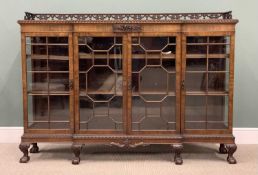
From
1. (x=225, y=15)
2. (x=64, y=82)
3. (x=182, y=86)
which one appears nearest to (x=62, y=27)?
(x=64, y=82)

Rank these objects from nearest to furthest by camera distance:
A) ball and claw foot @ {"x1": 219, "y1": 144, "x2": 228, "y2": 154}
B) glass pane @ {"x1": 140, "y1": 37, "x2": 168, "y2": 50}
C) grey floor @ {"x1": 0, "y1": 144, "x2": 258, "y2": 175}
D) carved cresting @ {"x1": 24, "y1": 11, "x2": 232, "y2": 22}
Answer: grey floor @ {"x1": 0, "y1": 144, "x2": 258, "y2": 175} < glass pane @ {"x1": 140, "y1": 37, "x2": 168, "y2": 50} < carved cresting @ {"x1": 24, "y1": 11, "x2": 232, "y2": 22} < ball and claw foot @ {"x1": 219, "y1": 144, "x2": 228, "y2": 154}

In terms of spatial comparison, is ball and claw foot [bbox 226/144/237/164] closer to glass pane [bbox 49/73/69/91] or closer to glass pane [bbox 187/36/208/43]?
glass pane [bbox 187/36/208/43]

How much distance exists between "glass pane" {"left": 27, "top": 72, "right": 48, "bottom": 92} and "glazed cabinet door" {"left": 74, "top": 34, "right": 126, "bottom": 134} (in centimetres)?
27

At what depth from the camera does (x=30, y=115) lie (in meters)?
3.08

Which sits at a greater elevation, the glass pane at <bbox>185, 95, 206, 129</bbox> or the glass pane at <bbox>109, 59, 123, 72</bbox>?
the glass pane at <bbox>109, 59, 123, 72</bbox>

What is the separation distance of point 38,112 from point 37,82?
24 centimetres

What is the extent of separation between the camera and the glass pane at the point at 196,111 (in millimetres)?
3043

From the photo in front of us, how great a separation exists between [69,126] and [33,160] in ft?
1.42

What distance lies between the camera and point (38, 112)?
3.09 meters

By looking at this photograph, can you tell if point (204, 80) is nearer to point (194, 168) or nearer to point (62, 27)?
point (194, 168)

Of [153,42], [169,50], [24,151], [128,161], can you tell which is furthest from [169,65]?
[24,151]

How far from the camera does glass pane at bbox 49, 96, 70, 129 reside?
3051 mm

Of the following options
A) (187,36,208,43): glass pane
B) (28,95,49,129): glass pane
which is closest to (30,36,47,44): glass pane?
(28,95,49,129): glass pane

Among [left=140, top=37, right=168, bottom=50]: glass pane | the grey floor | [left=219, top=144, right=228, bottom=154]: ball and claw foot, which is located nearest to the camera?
the grey floor
